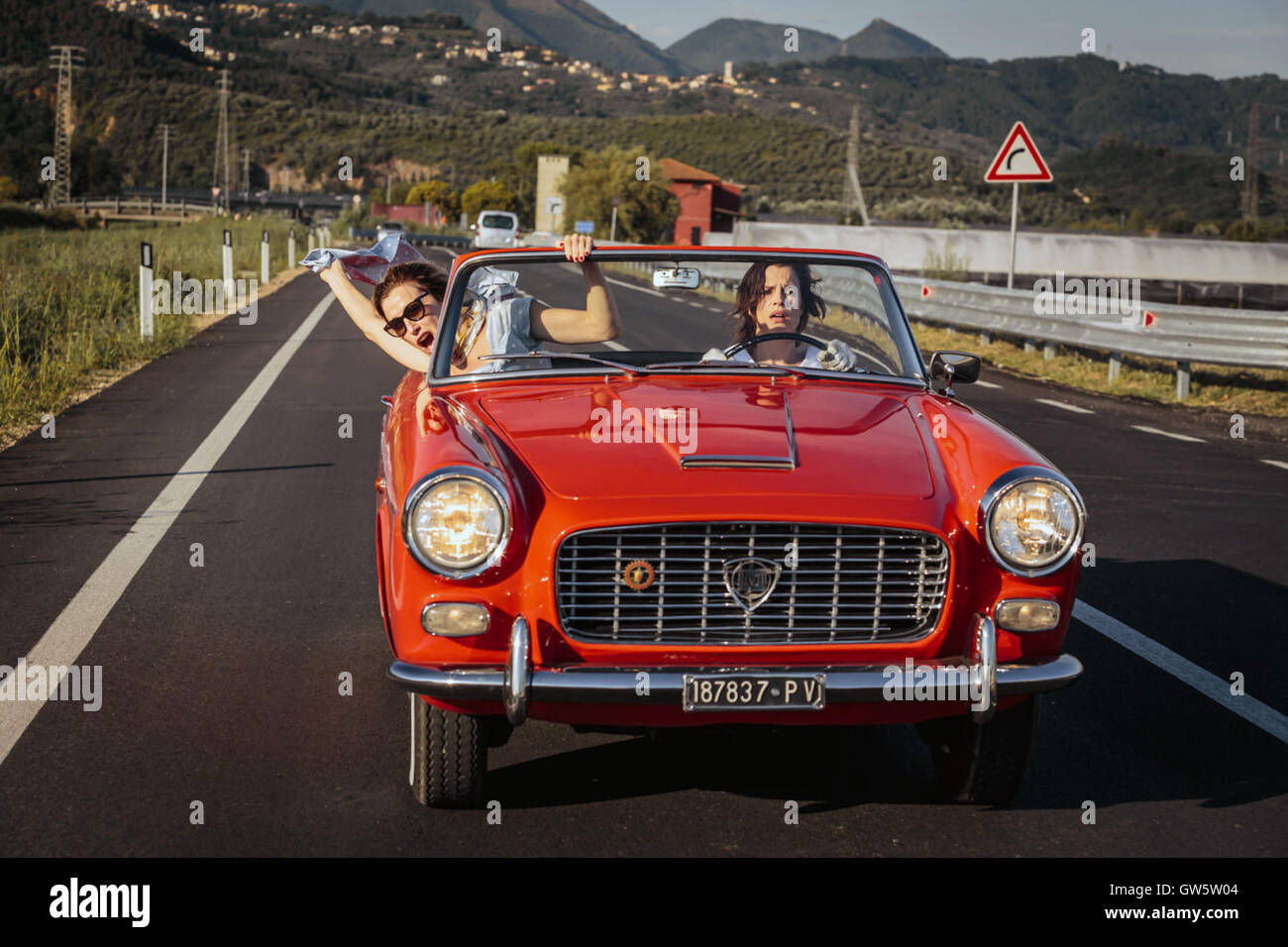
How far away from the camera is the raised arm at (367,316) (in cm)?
597

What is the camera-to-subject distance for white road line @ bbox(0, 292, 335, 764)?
502cm

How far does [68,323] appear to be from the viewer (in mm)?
17422

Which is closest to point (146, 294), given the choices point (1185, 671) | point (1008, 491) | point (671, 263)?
point (671, 263)

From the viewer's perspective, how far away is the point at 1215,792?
4496mm

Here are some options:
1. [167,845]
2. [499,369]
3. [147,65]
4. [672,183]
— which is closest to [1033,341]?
[499,369]

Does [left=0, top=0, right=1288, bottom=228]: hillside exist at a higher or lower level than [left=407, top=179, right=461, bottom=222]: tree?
higher

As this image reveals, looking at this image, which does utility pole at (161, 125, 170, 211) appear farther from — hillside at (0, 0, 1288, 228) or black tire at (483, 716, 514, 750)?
black tire at (483, 716, 514, 750)

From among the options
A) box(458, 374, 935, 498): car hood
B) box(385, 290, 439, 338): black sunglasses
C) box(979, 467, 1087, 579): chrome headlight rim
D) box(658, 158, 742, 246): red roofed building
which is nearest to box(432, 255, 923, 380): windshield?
box(458, 374, 935, 498): car hood

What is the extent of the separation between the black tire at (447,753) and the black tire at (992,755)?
1.33m

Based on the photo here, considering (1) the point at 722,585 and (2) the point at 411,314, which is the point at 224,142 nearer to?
(2) the point at 411,314

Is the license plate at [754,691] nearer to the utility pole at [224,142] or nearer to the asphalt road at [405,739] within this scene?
the asphalt road at [405,739]

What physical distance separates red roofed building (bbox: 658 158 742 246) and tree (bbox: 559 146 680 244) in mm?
16077
